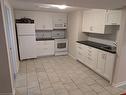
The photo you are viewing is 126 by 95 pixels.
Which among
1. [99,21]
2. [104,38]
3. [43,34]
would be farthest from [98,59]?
[43,34]

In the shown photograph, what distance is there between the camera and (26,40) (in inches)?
169

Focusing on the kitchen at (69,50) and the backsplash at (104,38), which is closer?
the kitchen at (69,50)

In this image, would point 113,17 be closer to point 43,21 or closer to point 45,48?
point 43,21

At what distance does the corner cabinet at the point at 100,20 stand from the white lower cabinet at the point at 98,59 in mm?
709

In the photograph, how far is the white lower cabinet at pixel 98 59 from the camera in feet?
9.01

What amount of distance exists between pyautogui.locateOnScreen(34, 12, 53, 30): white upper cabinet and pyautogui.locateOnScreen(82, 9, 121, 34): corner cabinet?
171 cm

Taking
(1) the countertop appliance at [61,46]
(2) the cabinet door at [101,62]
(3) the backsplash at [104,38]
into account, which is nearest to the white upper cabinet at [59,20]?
(1) the countertop appliance at [61,46]

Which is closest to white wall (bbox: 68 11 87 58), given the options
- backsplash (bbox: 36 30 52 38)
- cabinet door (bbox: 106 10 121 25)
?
backsplash (bbox: 36 30 52 38)

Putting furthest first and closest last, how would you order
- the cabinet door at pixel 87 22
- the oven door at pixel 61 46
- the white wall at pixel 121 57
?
the oven door at pixel 61 46, the cabinet door at pixel 87 22, the white wall at pixel 121 57

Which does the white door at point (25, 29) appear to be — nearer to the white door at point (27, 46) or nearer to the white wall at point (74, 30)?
the white door at point (27, 46)

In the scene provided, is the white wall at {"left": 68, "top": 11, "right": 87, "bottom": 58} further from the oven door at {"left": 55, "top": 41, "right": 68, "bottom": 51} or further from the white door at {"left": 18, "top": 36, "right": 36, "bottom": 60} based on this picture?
the white door at {"left": 18, "top": 36, "right": 36, "bottom": 60}

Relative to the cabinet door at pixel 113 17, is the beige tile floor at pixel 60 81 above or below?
below

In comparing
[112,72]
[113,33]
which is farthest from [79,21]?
[112,72]

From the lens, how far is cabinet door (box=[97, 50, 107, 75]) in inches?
115
